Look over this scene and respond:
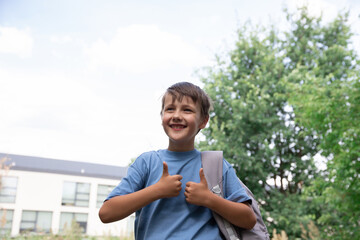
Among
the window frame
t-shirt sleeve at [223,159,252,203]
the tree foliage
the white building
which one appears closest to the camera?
t-shirt sleeve at [223,159,252,203]

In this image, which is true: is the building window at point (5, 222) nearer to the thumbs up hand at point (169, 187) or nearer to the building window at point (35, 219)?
the building window at point (35, 219)

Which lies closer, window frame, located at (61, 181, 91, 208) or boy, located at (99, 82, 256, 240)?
boy, located at (99, 82, 256, 240)

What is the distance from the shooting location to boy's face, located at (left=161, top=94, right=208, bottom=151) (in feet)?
4.63

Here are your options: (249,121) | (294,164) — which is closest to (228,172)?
(249,121)

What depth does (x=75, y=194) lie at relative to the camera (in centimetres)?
3391

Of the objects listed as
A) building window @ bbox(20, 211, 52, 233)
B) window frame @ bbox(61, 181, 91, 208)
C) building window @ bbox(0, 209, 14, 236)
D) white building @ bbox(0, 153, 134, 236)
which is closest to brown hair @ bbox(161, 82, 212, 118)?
building window @ bbox(0, 209, 14, 236)

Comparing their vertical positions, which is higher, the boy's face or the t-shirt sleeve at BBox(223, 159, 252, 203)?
the boy's face

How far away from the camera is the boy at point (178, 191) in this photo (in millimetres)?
1259

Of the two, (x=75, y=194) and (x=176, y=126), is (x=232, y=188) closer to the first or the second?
(x=176, y=126)

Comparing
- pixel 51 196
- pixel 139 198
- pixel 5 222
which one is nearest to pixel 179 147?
pixel 139 198

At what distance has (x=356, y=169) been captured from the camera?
18.2ft

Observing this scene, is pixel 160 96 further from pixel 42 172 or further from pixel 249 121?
pixel 42 172

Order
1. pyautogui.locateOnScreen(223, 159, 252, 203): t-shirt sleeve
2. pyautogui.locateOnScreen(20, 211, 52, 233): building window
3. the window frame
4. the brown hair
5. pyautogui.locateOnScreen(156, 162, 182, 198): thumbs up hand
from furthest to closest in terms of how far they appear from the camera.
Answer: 1. the window frame
2. pyautogui.locateOnScreen(20, 211, 52, 233): building window
3. the brown hair
4. pyautogui.locateOnScreen(223, 159, 252, 203): t-shirt sleeve
5. pyautogui.locateOnScreen(156, 162, 182, 198): thumbs up hand

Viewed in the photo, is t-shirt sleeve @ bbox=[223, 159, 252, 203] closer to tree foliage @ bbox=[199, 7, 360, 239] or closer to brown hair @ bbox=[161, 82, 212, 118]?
brown hair @ bbox=[161, 82, 212, 118]
